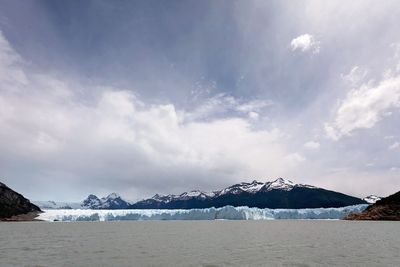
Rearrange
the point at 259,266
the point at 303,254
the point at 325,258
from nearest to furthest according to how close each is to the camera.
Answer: the point at 259,266, the point at 325,258, the point at 303,254

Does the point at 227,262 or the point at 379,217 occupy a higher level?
the point at 379,217

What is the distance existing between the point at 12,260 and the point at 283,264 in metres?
28.1

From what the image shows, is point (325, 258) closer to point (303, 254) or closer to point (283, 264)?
point (303, 254)

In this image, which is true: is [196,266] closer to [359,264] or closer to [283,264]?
[283,264]

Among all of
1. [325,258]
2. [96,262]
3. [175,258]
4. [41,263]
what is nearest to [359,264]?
[325,258]

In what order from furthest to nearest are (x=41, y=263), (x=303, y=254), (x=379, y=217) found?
(x=379, y=217) < (x=303, y=254) < (x=41, y=263)

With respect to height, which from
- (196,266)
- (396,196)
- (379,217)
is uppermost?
(396,196)

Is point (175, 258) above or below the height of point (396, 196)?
below

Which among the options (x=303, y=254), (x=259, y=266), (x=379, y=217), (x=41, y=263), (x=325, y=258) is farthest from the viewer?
(x=379, y=217)

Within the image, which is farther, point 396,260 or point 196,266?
point 396,260

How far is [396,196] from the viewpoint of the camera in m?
195

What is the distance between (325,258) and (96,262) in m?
24.0

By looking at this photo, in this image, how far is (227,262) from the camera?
109 feet

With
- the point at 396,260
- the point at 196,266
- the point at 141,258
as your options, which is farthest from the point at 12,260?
the point at 396,260
